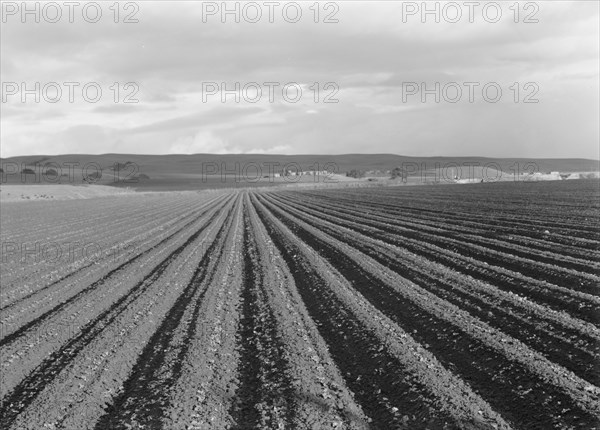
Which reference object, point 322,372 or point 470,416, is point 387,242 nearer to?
point 322,372

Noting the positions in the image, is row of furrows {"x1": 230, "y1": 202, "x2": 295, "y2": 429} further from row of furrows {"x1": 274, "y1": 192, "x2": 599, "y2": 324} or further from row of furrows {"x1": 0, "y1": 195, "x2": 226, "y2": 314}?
row of furrows {"x1": 0, "y1": 195, "x2": 226, "y2": 314}

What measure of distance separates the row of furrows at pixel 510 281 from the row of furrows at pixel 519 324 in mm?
519

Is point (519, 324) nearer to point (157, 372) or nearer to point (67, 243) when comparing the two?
point (157, 372)

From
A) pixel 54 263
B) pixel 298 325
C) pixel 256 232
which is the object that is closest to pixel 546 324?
pixel 298 325

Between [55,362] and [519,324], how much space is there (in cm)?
590

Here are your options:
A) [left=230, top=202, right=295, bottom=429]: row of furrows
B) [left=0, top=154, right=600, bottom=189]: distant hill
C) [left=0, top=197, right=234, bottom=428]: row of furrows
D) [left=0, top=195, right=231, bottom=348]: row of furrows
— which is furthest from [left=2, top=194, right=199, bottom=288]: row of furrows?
[left=0, top=154, right=600, bottom=189]: distant hill

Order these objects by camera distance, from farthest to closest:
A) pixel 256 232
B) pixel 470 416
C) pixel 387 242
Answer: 1. pixel 256 232
2. pixel 387 242
3. pixel 470 416

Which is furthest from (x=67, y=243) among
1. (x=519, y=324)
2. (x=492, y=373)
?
(x=492, y=373)

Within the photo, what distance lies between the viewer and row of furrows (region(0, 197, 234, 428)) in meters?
5.96

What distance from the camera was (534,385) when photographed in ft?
18.1

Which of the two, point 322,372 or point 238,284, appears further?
point 238,284

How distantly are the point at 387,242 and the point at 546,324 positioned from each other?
28.7ft

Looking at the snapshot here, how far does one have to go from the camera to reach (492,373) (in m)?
5.89

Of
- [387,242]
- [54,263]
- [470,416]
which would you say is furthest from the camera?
[387,242]
